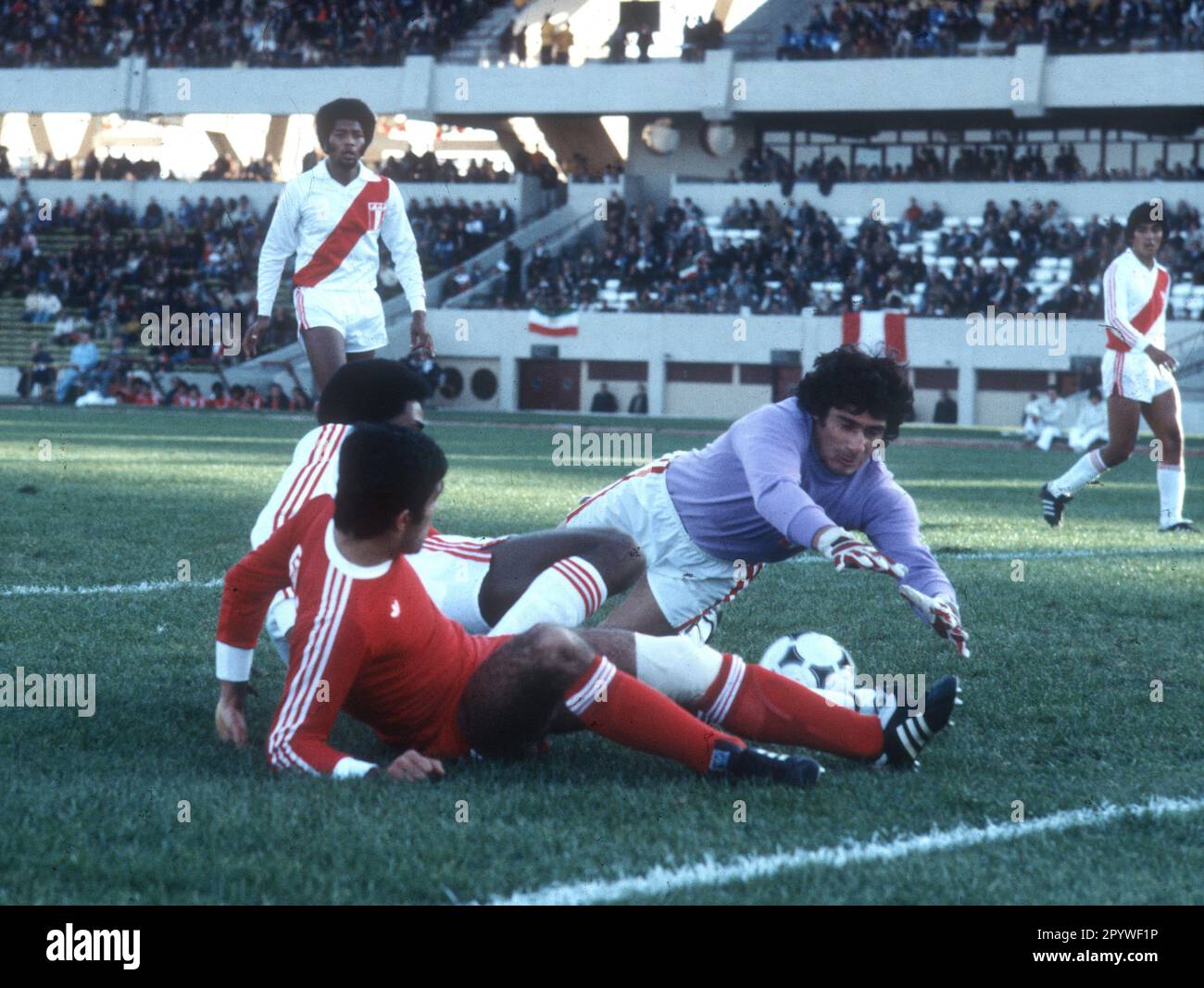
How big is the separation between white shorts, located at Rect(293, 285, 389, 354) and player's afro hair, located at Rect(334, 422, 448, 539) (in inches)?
216

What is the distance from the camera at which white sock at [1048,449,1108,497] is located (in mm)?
12211

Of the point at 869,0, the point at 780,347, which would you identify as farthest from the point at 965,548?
the point at 869,0

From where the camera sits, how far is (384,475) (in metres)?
4.30

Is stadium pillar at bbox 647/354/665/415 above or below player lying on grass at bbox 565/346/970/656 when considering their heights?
below

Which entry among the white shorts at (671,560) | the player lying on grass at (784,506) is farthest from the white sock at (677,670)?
the white shorts at (671,560)

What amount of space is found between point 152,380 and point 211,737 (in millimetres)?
34070

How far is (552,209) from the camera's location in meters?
45.2

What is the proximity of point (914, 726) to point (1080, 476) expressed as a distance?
315 inches

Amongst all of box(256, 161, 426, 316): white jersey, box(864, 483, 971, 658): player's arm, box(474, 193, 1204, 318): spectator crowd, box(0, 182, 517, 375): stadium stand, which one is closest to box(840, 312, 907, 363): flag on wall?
box(474, 193, 1204, 318): spectator crowd

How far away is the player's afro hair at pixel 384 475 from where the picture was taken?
4297 mm

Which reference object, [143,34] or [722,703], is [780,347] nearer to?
[143,34]

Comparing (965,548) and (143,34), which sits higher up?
(143,34)

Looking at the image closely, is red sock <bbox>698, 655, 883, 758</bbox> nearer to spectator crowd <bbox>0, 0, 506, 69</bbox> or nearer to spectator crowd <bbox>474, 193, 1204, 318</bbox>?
spectator crowd <bbox>474, 193, 1204, 318</bbox>

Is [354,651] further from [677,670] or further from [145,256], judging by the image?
[145,256]
